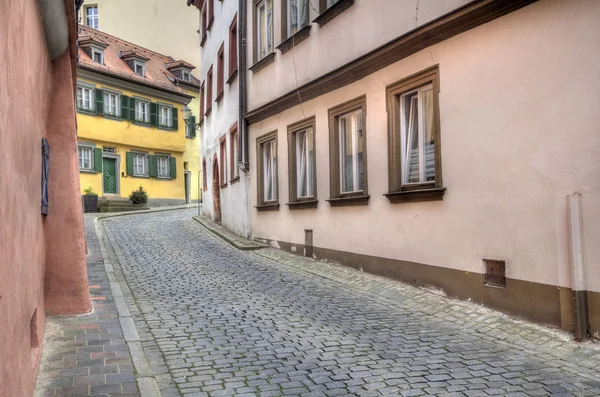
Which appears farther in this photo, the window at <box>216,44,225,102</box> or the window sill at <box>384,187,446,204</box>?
the window at <box>216,44,225,102</box>

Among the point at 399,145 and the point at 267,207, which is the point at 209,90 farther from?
the point at 399,145

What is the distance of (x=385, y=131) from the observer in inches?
392

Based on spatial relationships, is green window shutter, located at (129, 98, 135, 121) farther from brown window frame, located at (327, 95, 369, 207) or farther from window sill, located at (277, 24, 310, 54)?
brown window frame, located at (327, 95, 369, 207)

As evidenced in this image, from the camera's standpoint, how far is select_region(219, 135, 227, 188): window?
19.9 meters

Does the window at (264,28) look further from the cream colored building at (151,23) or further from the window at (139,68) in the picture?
the cream colored building at (151,23)

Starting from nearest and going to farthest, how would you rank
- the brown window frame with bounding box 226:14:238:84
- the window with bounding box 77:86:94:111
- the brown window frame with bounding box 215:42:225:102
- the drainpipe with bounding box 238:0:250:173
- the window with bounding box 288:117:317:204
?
1. the window with bounding box 288:117:317:204
2. the drainpipe with bounding box 238:0:250:173
3. the brown window frame with bounding box 226:14:238:84
4. the brown window frame with bounding box 215:42:225:102
5. the window with bounding box 77:86:94:111

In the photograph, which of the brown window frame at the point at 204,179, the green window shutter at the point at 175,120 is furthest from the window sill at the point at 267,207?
the green window shutter at the point at 175,120

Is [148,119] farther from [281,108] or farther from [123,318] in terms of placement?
[123,318]

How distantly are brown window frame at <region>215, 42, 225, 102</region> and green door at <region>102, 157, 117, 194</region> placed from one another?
42.9 feet

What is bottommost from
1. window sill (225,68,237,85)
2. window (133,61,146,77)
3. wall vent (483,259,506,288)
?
wall vent (483,259,506,288)

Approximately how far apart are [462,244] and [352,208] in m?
3.22

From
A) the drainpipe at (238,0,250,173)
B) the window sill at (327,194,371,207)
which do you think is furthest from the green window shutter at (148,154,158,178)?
the window sill at (327,194,371,207)

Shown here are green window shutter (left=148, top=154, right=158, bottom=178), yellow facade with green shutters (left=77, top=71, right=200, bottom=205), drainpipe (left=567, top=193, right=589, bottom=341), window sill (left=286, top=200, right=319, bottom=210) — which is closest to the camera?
drainpipe (left=567, top=193, right=589, bottom=341)

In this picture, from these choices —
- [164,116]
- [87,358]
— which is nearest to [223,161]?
[87,358]
